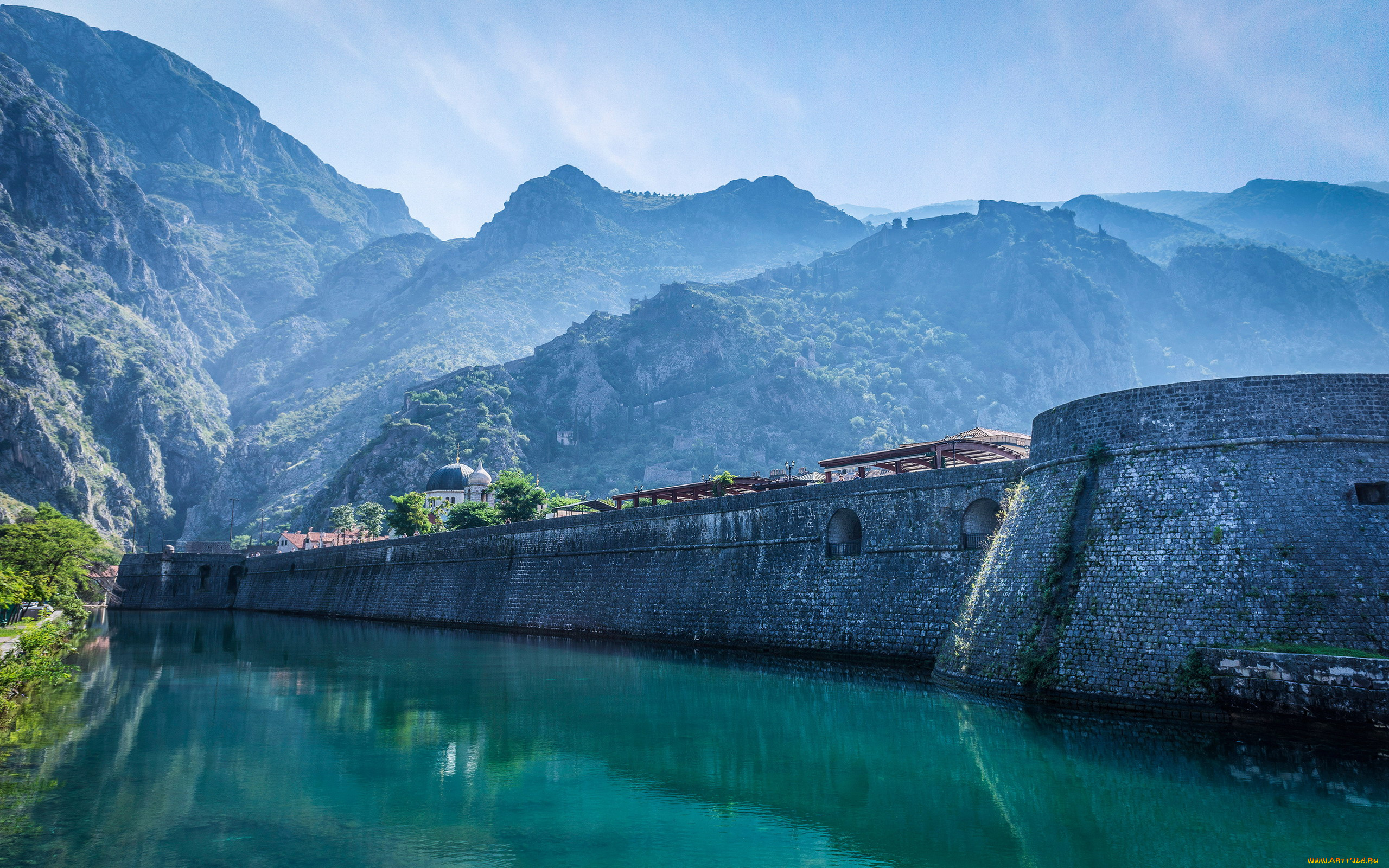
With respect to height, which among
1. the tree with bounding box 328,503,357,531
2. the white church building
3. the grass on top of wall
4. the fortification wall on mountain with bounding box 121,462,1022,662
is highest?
the white church building

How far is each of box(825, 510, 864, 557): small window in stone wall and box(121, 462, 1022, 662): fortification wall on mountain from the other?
0.81 ft

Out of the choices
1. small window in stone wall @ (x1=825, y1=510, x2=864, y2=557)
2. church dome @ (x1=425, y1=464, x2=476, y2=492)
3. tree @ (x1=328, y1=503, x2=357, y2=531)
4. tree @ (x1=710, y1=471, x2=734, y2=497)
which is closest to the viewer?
small window in stone wall @ (x1=825, y1=510, x2=864, y2=557)

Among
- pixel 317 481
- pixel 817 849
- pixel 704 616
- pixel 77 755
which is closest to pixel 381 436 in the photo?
pixel 317 481

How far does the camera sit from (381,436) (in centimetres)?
13025

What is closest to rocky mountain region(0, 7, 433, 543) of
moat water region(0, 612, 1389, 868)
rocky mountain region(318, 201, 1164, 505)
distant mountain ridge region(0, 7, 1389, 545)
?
distant mountain ridge region(0, 7, 1389, 545)

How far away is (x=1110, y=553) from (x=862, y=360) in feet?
529

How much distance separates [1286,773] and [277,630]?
152ft

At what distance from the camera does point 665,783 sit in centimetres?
1363

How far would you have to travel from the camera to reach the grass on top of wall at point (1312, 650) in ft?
44.0

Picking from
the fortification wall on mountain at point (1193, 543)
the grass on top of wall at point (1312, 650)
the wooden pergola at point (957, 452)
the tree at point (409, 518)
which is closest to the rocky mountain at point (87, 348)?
the tree at point (409, 518)

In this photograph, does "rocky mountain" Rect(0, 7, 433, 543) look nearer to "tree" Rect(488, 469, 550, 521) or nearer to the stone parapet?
"tree" Rect(488, 469, 550, 521)

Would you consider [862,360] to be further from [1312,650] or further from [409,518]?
[1312,650]

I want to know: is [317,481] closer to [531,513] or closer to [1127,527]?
[531,513]

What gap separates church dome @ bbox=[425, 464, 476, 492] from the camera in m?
90.9
